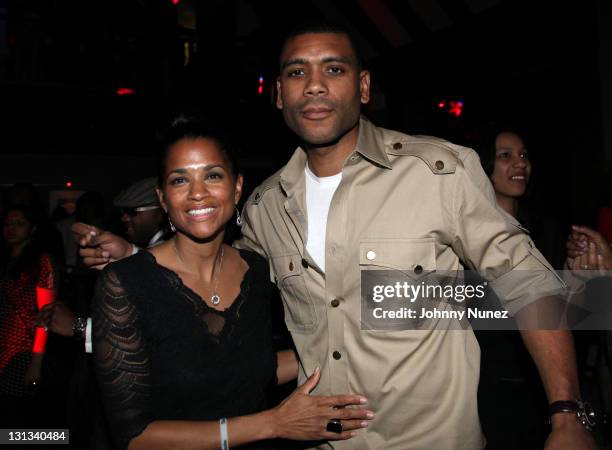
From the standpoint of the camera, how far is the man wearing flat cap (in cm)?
302

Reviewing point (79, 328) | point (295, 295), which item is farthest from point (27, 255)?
point (295, 295)

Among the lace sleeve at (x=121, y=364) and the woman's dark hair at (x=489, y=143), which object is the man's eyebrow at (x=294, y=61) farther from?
the woman's dark hair at (x=489, y=143)

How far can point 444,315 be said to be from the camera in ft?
5.39

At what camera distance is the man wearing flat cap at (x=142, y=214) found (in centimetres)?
302

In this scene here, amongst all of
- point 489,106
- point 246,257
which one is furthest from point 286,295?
point 489,106

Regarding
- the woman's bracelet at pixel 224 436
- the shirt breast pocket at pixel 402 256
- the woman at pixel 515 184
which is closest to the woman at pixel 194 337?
the woman's bracelet at pixel 224 436

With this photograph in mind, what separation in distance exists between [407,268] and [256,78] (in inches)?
364

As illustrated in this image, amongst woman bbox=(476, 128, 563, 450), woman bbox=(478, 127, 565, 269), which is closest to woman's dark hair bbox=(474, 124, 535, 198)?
woman bbox=(478, 127, 565, 269)

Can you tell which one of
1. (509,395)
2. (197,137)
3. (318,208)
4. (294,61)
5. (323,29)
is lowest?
(509,395)

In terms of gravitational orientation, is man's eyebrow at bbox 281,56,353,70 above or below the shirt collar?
above

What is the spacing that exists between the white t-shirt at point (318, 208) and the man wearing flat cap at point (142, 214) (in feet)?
4.66

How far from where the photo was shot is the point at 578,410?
1351 mm

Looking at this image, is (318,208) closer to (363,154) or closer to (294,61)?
(363,154)

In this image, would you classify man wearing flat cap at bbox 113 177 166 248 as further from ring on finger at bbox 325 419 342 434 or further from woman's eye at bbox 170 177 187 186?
ring on finger at bbox 325 419 342 434
